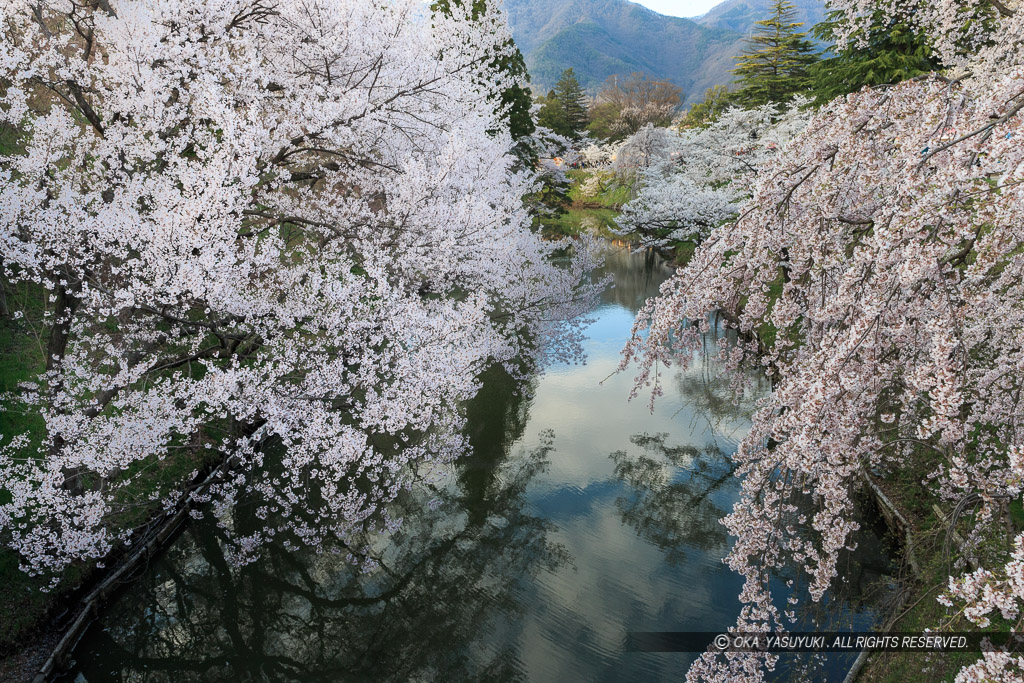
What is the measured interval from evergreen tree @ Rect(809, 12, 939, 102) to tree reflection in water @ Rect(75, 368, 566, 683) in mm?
15984

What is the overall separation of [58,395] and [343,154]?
4.95 m

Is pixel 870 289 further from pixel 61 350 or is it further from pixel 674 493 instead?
pixel 61 350

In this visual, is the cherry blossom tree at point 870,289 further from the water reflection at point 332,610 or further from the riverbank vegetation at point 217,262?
the riverbank vegetation at point 217,262

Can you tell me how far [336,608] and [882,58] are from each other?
19992 mm

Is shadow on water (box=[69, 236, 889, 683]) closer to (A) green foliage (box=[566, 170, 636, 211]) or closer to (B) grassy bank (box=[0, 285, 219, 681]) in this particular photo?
(B) grassy bank (box=[0, 285, 219, 681])

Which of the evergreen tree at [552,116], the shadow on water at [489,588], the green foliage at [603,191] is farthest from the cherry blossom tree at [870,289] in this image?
the green foliage at [603,191]

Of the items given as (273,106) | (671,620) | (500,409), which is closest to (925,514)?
(671,620)

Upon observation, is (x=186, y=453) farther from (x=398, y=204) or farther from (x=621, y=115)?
(x=621, y=115)

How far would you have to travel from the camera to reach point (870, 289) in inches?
127

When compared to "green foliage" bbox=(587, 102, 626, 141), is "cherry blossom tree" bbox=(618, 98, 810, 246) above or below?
below

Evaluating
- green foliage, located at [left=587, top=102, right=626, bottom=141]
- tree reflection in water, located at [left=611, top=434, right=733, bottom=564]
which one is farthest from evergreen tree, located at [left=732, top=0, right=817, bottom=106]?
tree reflection in water, located at [left=611, top=434, right=733, bottom=564]

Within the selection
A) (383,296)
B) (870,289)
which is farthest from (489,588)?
(870,289)

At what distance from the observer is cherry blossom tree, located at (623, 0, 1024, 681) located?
111 inches

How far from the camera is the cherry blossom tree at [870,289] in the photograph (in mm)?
2828
